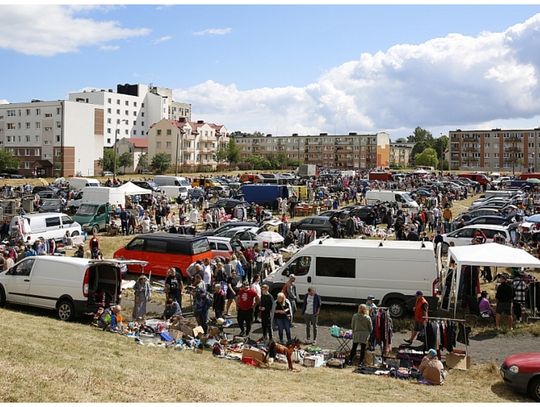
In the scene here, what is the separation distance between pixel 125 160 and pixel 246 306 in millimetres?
98271

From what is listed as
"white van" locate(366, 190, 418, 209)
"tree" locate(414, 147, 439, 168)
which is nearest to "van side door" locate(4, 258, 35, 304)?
"white van" locate(366, 190, 418, 209)

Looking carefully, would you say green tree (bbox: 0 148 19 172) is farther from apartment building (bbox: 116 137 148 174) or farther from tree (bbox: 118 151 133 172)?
apartment building (bbox: 116 137 148 174)

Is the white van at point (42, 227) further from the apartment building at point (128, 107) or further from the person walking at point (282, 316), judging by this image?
the apartment building at point (128, 107)

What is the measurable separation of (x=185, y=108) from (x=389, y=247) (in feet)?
507

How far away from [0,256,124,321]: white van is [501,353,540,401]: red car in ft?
31.7

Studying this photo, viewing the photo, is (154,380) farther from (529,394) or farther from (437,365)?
(529,394)

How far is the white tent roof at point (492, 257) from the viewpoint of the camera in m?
15.5

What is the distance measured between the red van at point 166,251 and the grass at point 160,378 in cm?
713

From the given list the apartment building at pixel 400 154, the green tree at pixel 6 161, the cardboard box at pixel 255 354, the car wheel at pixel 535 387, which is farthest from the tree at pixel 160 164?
the car wheel at pixel 535 387

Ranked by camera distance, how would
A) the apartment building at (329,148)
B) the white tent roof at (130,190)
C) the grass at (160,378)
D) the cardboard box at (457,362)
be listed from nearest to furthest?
the grass at (160,378)
the cardboard box at (457,362)
the white tent roof at (130,190)
the apartment building at (329,148)

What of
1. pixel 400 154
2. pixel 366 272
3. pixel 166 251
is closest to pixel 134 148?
pixel 400 154

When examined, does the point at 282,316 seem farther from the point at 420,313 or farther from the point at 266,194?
the point at 266,194

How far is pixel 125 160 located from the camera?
109m

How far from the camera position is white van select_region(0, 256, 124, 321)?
15.3m
